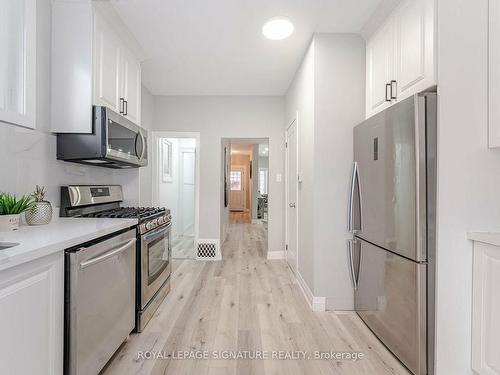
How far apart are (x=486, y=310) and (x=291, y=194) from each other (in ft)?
8.39

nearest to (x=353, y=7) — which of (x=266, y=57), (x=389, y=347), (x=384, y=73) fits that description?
(x=384, y=73)

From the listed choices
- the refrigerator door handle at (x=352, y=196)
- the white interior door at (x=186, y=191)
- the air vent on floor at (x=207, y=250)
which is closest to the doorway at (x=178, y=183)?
the white interior door at (x=186, y=191)

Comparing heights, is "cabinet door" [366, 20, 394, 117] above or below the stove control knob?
above

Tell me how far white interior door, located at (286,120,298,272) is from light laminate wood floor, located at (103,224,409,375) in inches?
16.2

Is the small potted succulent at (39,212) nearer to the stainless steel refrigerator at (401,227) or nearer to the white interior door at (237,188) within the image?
the stainless steel refrigerator at (401,227)

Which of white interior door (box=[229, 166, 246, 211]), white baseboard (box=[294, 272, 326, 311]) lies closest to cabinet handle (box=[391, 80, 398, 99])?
white baseboard (box=[294, 272, 326, 311])

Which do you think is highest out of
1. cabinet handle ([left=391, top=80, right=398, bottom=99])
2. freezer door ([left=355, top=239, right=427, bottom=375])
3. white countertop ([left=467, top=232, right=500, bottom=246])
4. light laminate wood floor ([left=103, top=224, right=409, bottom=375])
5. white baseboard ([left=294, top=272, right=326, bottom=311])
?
cabinet handle ([left=391, top=80, right=398, bottom=99])

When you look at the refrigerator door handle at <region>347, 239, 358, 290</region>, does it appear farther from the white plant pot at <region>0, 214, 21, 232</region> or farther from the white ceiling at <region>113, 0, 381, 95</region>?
the white plant pot at <region>0, 214, 21, 232</region>

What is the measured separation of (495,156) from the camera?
1471 millimetres

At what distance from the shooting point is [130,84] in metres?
2.67

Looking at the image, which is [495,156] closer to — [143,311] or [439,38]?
[439,38]

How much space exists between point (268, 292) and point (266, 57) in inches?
100

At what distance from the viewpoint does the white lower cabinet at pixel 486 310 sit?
1.32 metres

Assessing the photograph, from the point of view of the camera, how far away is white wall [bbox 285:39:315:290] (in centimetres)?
259
